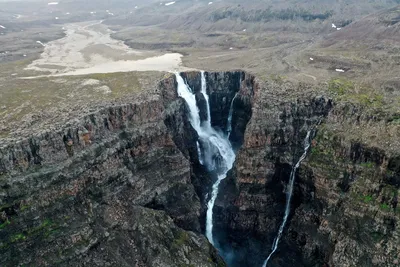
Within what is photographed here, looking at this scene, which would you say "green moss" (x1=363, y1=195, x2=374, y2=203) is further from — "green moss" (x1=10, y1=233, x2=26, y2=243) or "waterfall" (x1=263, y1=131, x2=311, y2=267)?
"green moss" (x1=10, y1=233, x2=26, y2=243)

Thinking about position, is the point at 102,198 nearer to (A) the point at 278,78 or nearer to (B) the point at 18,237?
(B) the point at 18,237

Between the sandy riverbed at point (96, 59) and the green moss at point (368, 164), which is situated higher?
the sandy riverbed at point (96, 59)

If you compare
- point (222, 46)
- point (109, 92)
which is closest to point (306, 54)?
point (222, 46)

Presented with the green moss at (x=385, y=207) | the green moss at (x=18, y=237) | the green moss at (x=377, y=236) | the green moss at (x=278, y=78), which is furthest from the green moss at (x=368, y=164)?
the green moss at (x=18, y=237)

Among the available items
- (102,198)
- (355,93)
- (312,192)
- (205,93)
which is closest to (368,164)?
(312,192)

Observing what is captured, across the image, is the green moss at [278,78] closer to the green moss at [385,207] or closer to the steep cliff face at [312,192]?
the steep cliff face at [312,192]

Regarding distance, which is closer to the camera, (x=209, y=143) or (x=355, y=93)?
(x=355, y=93)

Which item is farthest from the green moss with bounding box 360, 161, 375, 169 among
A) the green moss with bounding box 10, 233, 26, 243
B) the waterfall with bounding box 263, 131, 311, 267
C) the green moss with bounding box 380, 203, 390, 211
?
the green moss with bounding box 10, 233, 26, 243
